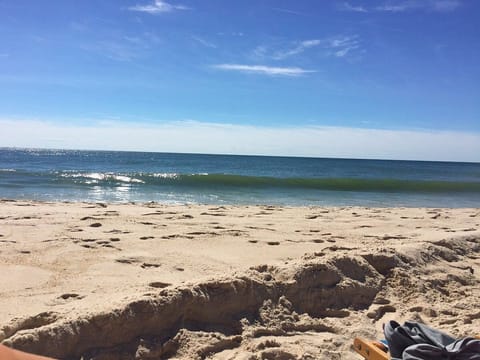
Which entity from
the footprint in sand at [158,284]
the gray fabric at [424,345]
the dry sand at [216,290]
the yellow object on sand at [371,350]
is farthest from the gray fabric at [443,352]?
the footprint in sand at [158,284]

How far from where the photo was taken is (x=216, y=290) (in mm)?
3467

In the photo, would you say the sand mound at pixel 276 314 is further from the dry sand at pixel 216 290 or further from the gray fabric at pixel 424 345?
the gray fabric at pixel 424 345

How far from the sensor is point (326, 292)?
3867 millimetres

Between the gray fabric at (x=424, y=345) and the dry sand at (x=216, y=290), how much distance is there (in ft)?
1.95

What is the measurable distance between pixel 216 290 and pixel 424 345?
168 centimetres

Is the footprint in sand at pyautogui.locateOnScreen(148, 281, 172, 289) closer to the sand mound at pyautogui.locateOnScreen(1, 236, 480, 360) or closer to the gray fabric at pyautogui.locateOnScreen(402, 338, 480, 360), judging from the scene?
the sand mound at pyautogui.locateOnScreen(1, 236, 480, 360)

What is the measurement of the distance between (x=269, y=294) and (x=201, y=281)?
623mm

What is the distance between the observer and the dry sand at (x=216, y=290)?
9.61ft

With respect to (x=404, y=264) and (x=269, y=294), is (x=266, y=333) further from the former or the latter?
(x=404, y=264)

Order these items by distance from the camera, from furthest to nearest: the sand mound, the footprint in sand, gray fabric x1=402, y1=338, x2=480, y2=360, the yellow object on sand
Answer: the footprint in sand → the sand mound → the yellow object on sand → gray fabric x1=402, y1=338, x2=480, y2=360

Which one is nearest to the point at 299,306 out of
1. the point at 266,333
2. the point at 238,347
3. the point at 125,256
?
the point at 266,333

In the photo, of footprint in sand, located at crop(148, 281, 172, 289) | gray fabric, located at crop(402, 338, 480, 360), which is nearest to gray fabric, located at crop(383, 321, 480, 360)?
gray fabric, located at crop(402, 338, 480, 360)

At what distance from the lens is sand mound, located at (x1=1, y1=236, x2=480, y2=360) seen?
284 centimetres

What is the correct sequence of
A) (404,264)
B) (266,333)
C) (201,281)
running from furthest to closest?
(404,264)
(201,281)
(266,333)
